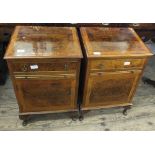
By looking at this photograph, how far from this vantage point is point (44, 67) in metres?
1.02

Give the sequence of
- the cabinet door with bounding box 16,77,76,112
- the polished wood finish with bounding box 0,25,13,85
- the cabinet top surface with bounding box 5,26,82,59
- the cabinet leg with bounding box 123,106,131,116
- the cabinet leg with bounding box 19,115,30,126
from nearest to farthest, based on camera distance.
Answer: the cabinet top surface with bounding box 5,26,82,59, the cabinet door with bounding box 16,77,76,112, the cabinet leg with bounding box 19,115,30,126, the cabinet leg with bounding box 123,106,131,116, the polished wood finish with bounding box 0,25,13,85

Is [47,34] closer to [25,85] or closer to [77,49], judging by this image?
[77,49]

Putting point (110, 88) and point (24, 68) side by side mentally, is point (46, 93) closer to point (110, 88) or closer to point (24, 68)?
point (24, 68)

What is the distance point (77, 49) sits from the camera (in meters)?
1.03

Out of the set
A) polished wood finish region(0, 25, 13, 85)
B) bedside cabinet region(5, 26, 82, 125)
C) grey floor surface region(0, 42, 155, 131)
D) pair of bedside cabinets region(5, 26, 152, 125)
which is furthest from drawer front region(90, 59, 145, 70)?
polished wood finish region(0, 25, 13, 85)

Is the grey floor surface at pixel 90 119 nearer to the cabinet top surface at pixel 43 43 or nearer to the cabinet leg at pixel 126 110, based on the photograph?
the cabinet leg at pixel 126 110

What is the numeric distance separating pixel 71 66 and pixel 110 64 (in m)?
0.23

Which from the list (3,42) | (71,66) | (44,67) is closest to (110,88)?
(71,66)

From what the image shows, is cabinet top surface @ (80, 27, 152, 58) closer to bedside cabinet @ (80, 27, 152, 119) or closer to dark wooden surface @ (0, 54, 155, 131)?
bedside cabinet @ (80, 27, 152, 119)

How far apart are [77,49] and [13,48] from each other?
0.35 meters

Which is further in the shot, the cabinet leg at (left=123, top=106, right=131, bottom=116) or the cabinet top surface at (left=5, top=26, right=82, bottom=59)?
the cabinet leg at (left=123, top=106, right=131, bottom=116)

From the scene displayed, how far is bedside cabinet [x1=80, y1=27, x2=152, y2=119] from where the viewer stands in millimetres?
1048

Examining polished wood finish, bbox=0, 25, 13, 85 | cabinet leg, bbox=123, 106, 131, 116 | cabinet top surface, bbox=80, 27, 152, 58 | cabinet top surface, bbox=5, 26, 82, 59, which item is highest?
cabinet top surface, bbox=5, 26, 82, 59

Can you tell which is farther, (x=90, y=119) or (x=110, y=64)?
(x=90, y=119)
